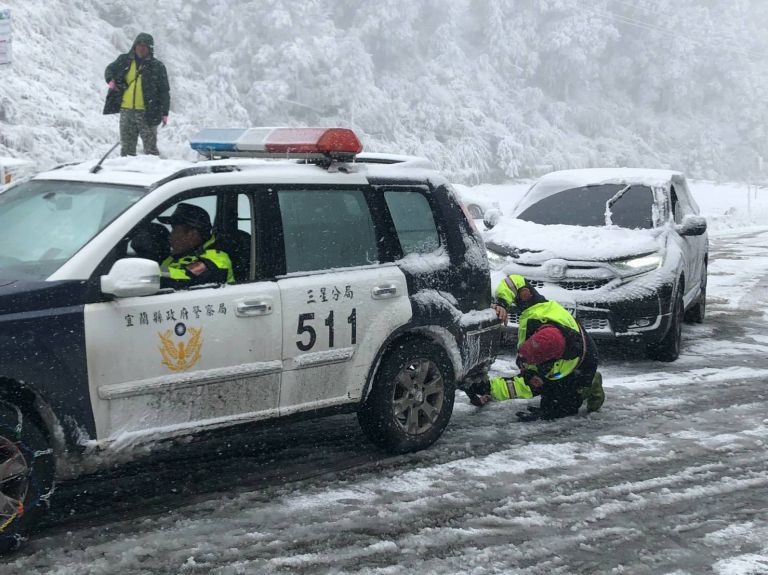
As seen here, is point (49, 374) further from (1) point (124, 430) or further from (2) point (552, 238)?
(2) point (552, 238)

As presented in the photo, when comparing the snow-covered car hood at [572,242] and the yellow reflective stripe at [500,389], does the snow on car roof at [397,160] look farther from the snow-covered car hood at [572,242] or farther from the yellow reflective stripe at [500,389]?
the snow-covered car hood at [572,242]

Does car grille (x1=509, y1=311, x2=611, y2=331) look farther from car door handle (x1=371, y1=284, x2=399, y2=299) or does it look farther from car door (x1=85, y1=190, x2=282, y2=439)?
car door (x1=85, y1=190, x2=282, y2=439)

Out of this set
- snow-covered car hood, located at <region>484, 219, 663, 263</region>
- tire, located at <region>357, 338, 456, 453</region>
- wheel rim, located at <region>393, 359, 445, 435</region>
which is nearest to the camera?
tire, located at <region>357, 338, 456, 453</region>

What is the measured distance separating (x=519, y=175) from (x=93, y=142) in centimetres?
2451

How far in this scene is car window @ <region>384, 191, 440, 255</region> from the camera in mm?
5664

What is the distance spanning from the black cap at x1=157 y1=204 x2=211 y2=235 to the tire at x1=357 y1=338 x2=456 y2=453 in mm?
1312

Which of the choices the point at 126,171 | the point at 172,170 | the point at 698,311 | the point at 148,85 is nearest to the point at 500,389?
→ the point at 172,170

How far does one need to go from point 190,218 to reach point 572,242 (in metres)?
4.60

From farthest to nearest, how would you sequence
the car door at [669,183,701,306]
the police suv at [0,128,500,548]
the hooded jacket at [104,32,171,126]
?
the hooded jacket at [104,32,171,126] → the car door at [669,183,701,306] → the police suv at [0,128,500,548]

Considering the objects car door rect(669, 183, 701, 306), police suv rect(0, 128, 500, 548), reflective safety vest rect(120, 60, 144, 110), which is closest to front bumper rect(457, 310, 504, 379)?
police suv rect(0, 128, 500, 548)

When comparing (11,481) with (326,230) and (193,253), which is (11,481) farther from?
(326,230)

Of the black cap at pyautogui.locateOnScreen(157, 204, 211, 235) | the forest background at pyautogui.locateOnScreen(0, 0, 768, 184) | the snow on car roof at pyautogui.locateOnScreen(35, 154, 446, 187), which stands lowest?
the black cap at pyautogui.locateOnScreen(157, 204, 211, 235)

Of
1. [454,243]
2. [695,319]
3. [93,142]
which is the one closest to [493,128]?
[93,142]

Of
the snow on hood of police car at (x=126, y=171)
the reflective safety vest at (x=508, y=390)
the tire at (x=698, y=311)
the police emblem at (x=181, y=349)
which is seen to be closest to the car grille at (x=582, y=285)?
the reflective safety vest at (x=508, y=390)
